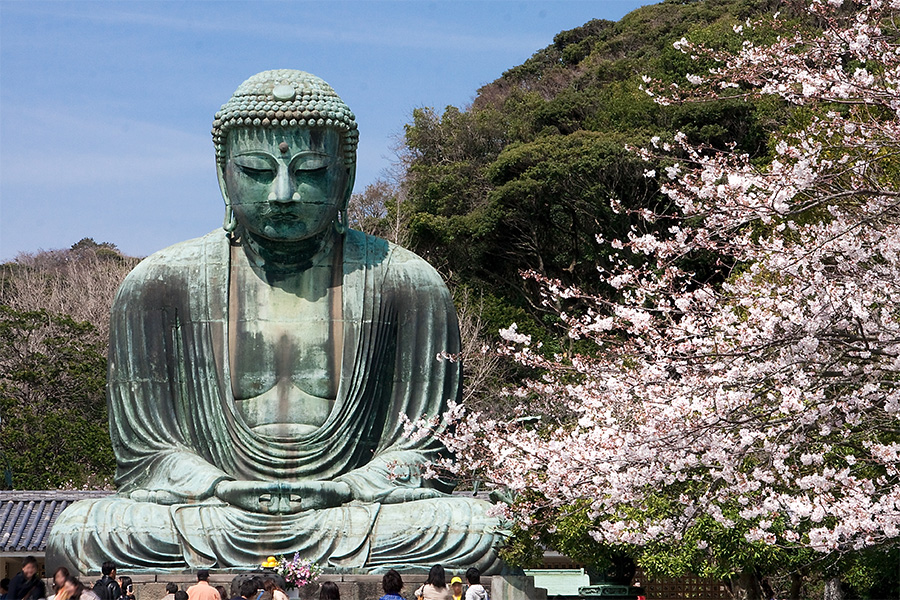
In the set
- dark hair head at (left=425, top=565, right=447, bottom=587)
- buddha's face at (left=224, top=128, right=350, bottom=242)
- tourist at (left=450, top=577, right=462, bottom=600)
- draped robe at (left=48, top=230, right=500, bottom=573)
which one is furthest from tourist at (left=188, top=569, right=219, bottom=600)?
buddha's face at (left=224, top=128, right=350, bottom=242)

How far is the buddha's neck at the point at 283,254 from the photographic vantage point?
39.6ft

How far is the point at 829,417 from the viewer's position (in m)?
8.70

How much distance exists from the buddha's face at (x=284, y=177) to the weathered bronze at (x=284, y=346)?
1cm

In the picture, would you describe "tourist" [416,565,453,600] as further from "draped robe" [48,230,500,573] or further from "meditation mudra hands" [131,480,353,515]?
"meditation mudra hands" [131,480,353,515]

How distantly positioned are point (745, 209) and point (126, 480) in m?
5.93

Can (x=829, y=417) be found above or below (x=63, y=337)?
below

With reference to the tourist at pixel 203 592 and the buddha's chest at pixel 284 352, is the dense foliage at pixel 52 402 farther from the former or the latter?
the tourist at pixel 203 592

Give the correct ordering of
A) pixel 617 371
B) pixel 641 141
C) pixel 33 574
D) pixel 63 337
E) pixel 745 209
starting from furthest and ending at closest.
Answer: pixel 641 141
pixel 63 337
pixel 617 371
pixel 33 574
pixel 745 209

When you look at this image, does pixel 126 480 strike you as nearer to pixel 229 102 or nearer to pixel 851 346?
pixel 229 102

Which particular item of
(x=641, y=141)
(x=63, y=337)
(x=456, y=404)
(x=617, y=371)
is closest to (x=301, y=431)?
(x=456, y=404)

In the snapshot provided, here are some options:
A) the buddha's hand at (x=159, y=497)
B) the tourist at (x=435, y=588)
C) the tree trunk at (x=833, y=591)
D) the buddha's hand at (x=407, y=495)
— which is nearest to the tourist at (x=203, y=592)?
the tourist at (x=435, y=588)

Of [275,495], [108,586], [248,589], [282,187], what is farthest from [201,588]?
[282,187]

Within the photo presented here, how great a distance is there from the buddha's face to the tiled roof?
10.2 meters

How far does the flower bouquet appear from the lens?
10.1 m
